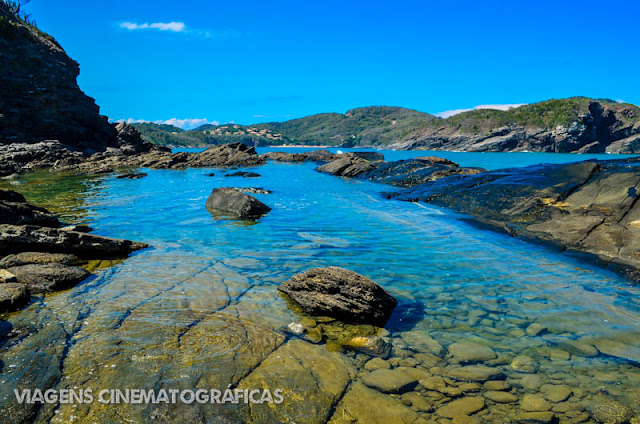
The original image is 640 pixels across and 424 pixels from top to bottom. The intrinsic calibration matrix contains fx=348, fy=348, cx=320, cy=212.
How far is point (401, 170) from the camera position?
35531mm

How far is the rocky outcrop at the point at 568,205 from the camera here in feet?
37.1

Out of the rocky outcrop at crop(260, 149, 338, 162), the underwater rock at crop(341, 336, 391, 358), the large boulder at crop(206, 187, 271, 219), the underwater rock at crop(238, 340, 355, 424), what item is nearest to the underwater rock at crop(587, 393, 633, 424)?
the underwater rock at crop(341, 336, 391, 358)

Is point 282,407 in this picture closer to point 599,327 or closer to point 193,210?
point 599,327

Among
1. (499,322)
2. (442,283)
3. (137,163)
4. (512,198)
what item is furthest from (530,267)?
(137,163)

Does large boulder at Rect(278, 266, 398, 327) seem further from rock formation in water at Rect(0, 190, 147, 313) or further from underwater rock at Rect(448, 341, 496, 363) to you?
rock formation in water at Rect(0, 190, 147, 313)

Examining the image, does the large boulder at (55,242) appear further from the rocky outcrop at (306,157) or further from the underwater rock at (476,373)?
the rocky outcrop at (306,157)

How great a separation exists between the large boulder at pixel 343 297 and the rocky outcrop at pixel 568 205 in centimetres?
768

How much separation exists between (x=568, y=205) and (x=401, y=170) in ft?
69.8

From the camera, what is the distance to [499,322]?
6.61 metres

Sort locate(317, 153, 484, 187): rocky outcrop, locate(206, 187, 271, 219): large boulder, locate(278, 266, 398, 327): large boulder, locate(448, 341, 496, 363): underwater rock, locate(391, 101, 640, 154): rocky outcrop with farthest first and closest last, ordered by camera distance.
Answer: locate(391, 101, 640, 154): rocky outcrop → locate(317, 153, 484, 187): rocky outcrop → locate(206, 187, 271, 219): large boulder → locate(278, 266, 398, 327): large boulder → locate(448, 341, 496, 363): underwater rock

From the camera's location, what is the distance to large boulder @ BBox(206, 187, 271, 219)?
17578mm

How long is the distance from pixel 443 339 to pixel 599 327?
3.09 metres

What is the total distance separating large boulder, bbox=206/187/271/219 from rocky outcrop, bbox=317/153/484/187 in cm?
1675

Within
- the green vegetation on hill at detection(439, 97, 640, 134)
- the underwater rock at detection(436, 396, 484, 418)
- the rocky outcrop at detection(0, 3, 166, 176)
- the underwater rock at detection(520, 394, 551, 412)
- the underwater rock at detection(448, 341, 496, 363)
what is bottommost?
the underwater rock at detection(448, 341, 496, 363)
